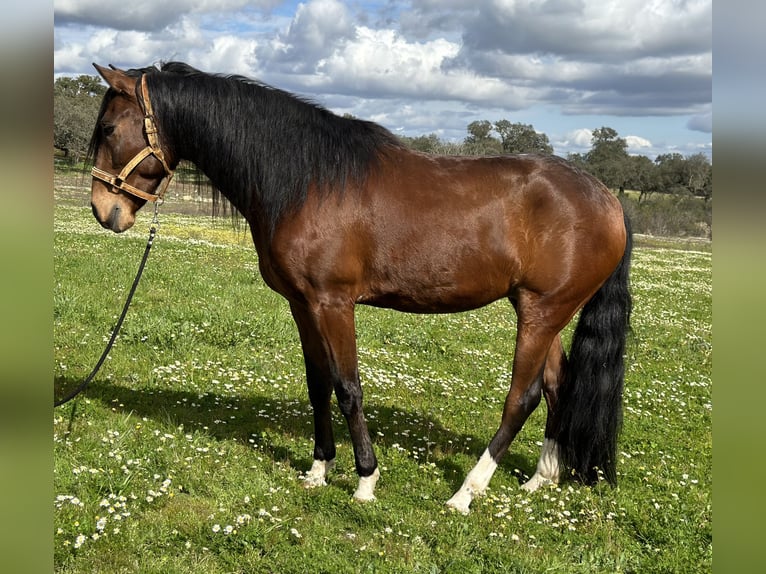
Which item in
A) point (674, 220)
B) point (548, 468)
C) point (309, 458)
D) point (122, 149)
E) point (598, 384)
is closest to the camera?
point (122, 149)

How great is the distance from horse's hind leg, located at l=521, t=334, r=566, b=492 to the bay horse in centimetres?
60

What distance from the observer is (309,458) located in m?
5.73

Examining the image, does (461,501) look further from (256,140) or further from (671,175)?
(671,175)

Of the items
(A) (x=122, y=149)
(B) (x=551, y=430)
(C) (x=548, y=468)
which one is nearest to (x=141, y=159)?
(A) (x=122, y=149)

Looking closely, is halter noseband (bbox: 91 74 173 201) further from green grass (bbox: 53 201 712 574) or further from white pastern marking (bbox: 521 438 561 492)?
white pastern marking (bbox: 521 438 561 492)

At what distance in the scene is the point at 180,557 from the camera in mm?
3988

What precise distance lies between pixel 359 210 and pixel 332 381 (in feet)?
4.76

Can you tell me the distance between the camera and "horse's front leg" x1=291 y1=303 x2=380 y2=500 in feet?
15.7

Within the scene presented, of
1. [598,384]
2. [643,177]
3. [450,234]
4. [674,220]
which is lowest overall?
[598,384]

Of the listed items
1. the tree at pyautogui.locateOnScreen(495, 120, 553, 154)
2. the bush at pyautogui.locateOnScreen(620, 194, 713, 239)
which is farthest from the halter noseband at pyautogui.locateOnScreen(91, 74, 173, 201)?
the tree at pyautogui.locateOnScreen(495, 120, 553, 154)

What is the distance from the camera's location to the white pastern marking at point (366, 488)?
4.95 m

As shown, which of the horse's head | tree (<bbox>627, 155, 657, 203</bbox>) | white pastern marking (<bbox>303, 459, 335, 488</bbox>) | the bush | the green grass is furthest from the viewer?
tree (<bbox>627, 155, 657, 203</bbox>)

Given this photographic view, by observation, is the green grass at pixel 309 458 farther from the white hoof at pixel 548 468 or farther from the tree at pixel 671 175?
the tree at pixel 671 175
